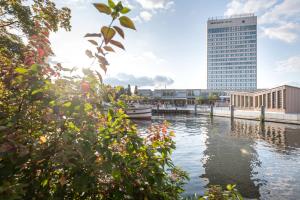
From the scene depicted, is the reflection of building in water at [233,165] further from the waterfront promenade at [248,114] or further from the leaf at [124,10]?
the waterfront promenade at [248,114]

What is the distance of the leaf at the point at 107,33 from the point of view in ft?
5.33

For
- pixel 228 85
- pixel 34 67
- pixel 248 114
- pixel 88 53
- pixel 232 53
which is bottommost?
pixel 248 114

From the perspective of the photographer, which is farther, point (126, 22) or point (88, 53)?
A: point (88, 53)

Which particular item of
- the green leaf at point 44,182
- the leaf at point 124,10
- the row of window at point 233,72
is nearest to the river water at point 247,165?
the green leaf at point 44,182

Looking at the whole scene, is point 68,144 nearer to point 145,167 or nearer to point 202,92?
point 145,167

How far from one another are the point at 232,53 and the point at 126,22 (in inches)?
7752

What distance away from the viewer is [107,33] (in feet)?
A: 5.38

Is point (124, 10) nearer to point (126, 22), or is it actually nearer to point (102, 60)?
point (126, 22)

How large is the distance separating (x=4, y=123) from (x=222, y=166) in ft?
45.1

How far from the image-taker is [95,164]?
198cm

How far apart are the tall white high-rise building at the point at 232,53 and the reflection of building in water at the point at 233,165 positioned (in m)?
165

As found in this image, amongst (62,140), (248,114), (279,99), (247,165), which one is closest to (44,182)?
(62,140)

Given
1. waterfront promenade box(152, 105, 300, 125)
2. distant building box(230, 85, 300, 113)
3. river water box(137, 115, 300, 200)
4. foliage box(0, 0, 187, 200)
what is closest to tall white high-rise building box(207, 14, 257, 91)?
waterfront promenade box(152, 105, 300, 125)

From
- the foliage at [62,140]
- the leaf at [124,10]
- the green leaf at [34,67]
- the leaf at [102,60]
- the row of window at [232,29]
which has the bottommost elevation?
the foliage at [62,140]
